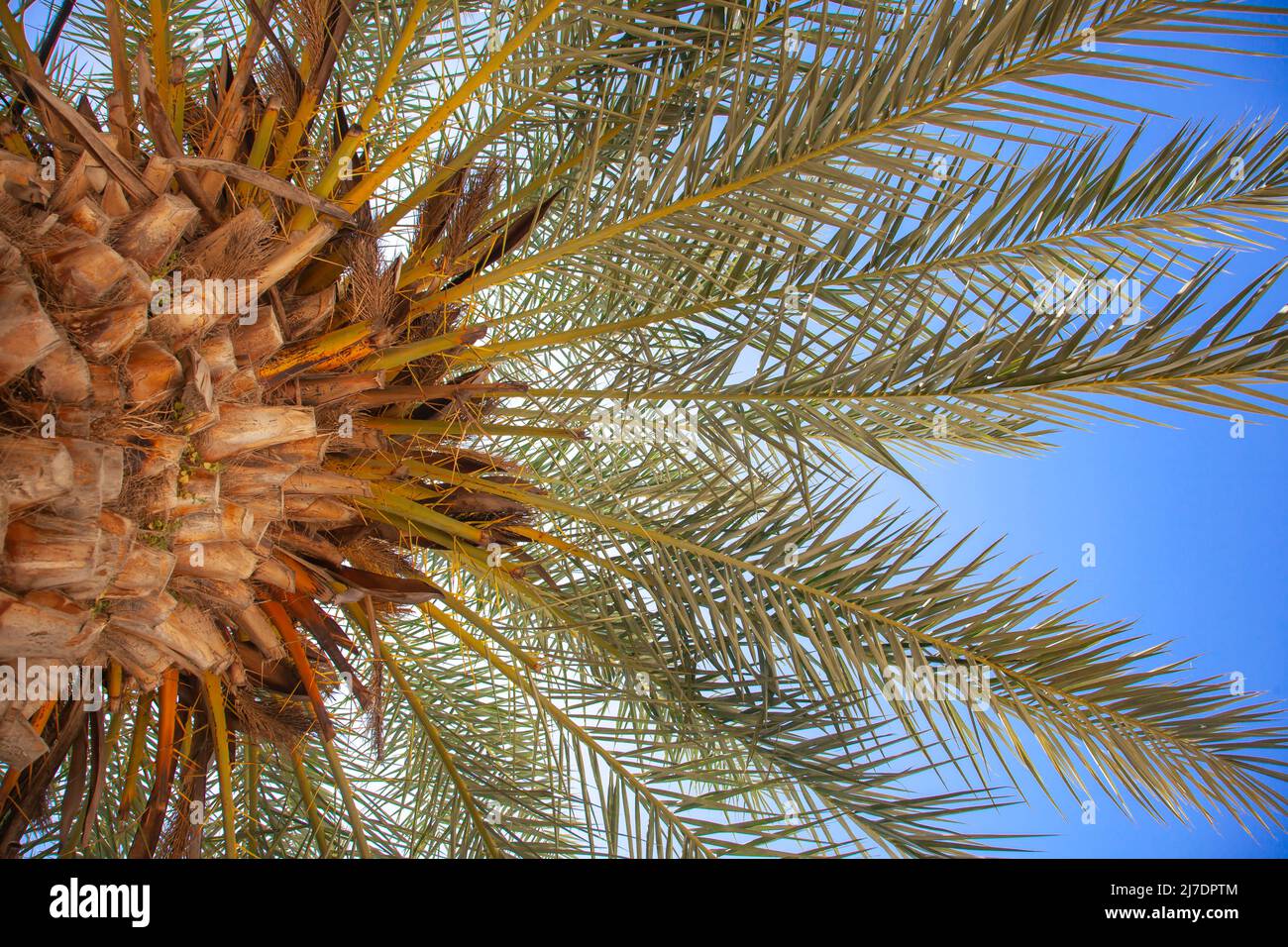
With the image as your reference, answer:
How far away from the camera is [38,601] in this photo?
194 centimetres

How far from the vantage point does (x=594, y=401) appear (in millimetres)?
2750

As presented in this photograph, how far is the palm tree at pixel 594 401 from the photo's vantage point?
206cm

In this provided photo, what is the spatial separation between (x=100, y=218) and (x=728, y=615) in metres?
1.73

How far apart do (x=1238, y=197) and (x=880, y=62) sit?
114 cm

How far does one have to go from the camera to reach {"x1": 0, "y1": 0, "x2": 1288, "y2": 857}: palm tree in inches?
81.0

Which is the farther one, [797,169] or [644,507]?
[644,507]

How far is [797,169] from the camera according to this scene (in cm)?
231

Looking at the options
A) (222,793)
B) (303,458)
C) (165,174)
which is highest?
(165,174)

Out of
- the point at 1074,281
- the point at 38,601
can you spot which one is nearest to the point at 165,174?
the point at 38,601

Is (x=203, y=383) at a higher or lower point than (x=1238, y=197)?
lower
